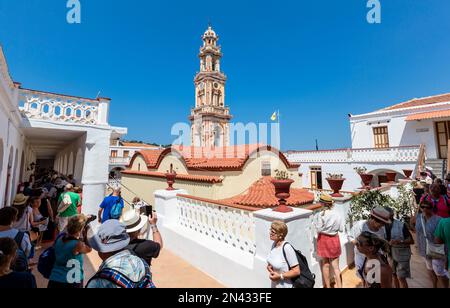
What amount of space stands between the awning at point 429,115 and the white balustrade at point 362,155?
→ 280 centimetres

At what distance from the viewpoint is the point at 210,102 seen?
29.7 meters

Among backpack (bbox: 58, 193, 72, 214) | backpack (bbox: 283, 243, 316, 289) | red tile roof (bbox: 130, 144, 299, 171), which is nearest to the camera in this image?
backpack (bbox: 283, 243, 316, 289)

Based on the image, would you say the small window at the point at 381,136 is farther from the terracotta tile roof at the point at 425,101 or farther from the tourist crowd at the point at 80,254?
the tourist crowd at the point at 80,254

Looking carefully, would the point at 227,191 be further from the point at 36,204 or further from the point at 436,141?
the point at 436,141

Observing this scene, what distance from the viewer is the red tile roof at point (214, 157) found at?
9971 millimetres

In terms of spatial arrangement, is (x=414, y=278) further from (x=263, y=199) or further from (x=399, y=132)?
(x=399, y=132)

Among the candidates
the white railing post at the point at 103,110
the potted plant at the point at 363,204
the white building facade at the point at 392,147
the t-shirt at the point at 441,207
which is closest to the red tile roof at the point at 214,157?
the white railing post at the point at 103,110

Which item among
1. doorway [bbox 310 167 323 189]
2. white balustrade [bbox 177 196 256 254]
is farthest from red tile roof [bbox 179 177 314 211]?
doorway [bbox 310 167 323 189]

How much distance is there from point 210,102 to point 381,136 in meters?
20.4

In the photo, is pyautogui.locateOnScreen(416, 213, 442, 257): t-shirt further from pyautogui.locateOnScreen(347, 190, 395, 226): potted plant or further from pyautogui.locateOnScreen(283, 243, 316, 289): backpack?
pyautogui.locateOnScreen(283, 243, 316, 289): backpack

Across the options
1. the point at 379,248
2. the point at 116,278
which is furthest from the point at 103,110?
the point at 379,248

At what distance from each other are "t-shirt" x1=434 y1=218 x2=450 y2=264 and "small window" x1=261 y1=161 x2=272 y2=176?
8.29 metres

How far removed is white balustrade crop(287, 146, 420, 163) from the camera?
13.7m
